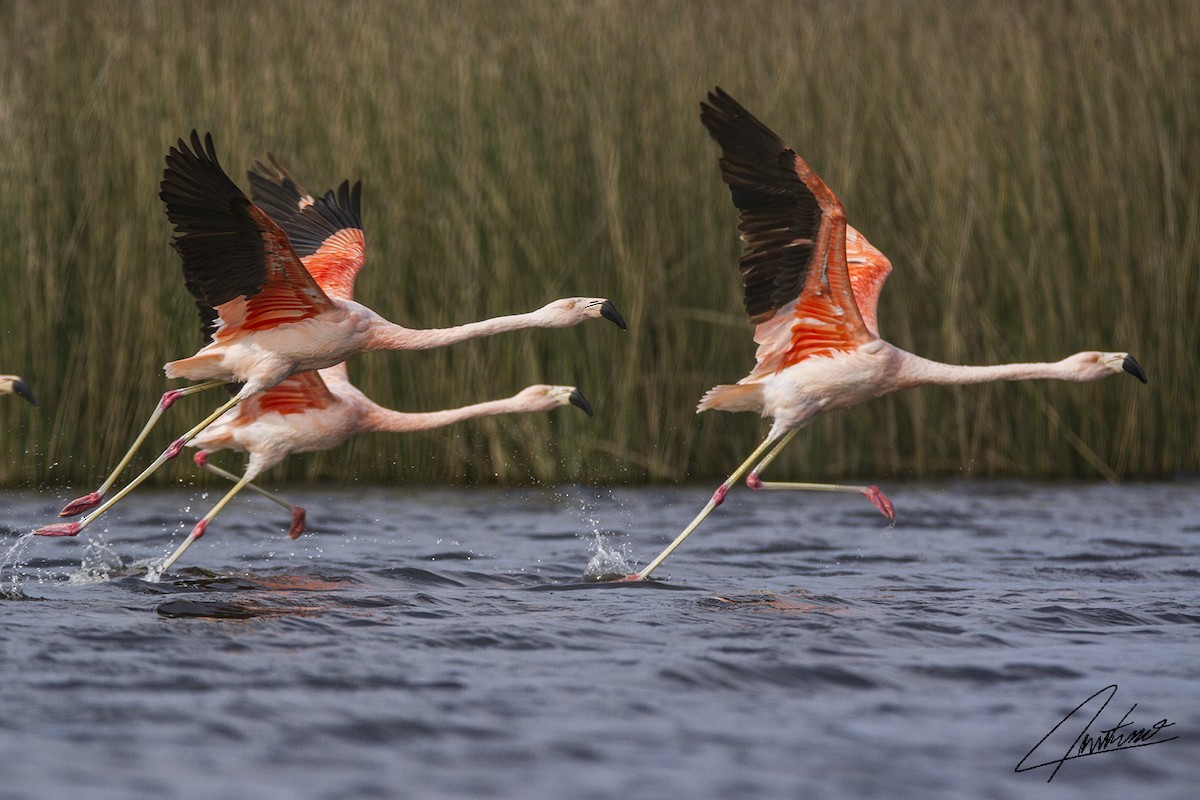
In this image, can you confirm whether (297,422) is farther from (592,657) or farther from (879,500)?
(592,657)

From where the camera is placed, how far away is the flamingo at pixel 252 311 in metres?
7.06

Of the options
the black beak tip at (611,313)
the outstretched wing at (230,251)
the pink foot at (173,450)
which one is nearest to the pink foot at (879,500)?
the black beak tip at (611,313)

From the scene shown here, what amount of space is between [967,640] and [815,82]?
17.0 ft

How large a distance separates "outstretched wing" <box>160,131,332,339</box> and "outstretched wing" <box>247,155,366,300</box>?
105cm

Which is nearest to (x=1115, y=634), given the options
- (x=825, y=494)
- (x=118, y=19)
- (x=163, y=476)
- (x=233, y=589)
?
(x=233, y=589)

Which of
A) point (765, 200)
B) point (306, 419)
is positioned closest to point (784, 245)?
point (765, 200)

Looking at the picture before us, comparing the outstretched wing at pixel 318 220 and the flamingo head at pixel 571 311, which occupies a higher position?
the outstretched wing at pixel 318 220

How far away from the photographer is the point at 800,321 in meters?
8.12

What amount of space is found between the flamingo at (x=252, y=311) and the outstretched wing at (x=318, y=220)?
827mm

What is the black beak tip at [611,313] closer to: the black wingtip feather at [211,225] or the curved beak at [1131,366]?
the black wingtip feather at [211,225]

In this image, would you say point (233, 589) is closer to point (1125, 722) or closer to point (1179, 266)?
point (1125, 722)

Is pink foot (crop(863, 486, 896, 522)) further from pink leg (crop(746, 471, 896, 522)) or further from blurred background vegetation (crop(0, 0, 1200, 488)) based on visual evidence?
blurred background vegetation (crop(0, 0, 1200, 488))

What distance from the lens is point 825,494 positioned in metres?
11.1

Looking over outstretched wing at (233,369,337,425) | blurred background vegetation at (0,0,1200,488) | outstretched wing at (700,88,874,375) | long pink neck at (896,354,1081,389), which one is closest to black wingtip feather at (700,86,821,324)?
outstretched wing at (700,88,874,375)
